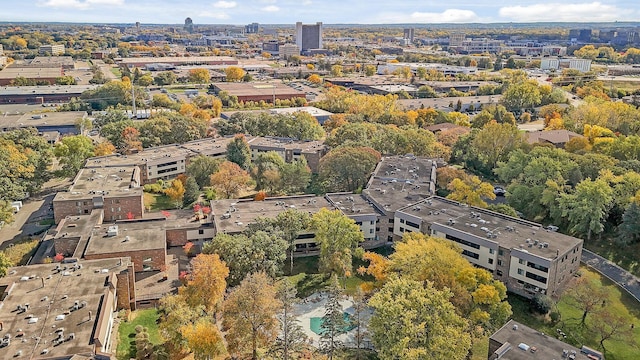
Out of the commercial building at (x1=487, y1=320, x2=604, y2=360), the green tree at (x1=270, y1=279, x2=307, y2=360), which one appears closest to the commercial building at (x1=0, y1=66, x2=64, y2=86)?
the green tree at (x1=270, y1=279, x2=307, y2=360)

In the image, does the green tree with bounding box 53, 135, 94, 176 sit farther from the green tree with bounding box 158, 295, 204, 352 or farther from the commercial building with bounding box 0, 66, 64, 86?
the commercial building with bounding box 0, 66, 64, 86

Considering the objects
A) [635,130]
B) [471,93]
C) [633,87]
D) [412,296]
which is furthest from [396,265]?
[633,87]

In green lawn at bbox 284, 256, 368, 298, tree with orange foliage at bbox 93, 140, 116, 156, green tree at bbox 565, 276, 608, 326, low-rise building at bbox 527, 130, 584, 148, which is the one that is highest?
low-rise building at bbox 527, 130, 584, 148

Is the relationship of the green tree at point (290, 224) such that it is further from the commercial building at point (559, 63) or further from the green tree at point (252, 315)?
the commercial building at point (559, 63)

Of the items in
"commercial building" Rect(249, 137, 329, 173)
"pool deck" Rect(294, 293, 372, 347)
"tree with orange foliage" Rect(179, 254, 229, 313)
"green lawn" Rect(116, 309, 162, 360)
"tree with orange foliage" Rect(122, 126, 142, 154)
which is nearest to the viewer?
"green lawn" Rect(116, 309, 162, 360)

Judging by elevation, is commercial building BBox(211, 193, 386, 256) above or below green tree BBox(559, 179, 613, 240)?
below

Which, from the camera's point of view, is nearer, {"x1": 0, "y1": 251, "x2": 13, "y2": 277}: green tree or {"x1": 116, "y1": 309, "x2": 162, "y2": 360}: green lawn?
{"x1": 116, "y1": 309, "x2": 162, "y2": 360}: green lawn

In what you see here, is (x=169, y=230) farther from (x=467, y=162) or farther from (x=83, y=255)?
(x=467, y=162)
